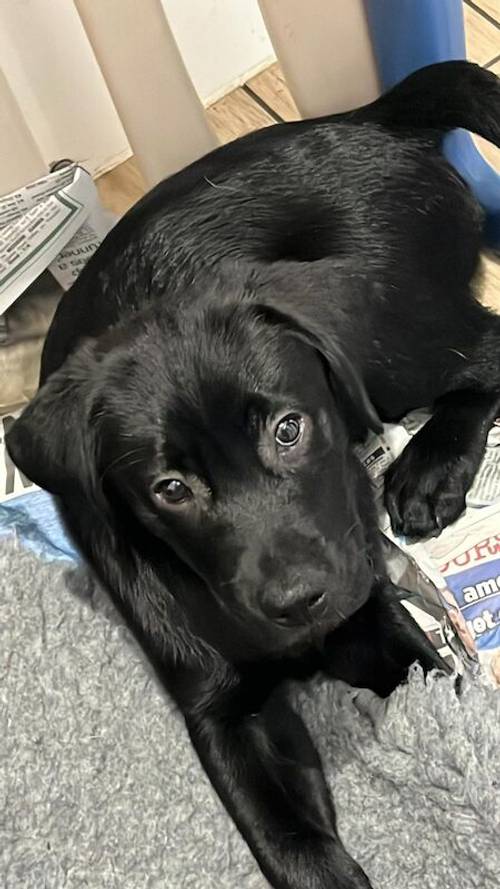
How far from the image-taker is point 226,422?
1.33 meters

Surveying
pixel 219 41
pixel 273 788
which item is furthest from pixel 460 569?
pixel 219 41

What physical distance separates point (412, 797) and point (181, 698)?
33 cm

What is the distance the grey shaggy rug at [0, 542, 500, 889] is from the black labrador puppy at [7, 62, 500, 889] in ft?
0.24

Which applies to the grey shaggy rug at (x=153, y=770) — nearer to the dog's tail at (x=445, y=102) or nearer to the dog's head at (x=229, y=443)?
the dog's head at (x=229, y=443)

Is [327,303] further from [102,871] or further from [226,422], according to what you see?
[102,871]

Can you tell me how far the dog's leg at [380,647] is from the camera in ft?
5.57

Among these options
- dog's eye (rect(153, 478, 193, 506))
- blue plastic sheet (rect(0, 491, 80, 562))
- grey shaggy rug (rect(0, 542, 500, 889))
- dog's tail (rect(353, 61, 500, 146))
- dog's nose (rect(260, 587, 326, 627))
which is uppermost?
dog's tail (rect(353, 61, 500, 146))

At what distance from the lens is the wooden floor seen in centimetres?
233

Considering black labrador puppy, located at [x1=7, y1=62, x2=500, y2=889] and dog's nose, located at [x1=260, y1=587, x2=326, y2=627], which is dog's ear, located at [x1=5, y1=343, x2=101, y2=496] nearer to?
black labrador puppy, located at [x1=7, y1=62, x2=500, y2=889]

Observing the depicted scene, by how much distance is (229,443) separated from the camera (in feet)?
4.39

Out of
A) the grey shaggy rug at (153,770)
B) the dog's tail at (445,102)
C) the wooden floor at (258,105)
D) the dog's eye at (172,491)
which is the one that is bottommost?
the grey shaggy rug at (153,770)

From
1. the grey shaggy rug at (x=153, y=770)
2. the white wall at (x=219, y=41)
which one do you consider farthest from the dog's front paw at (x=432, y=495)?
the white wall at (x=219, y=41)

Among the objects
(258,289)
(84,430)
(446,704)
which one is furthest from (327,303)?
(446,704)

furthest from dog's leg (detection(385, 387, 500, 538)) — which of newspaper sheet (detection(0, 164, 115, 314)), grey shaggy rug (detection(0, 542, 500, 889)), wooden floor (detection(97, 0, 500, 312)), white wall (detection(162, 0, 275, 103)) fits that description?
white wall (detection(162, 0, 275, 103))
